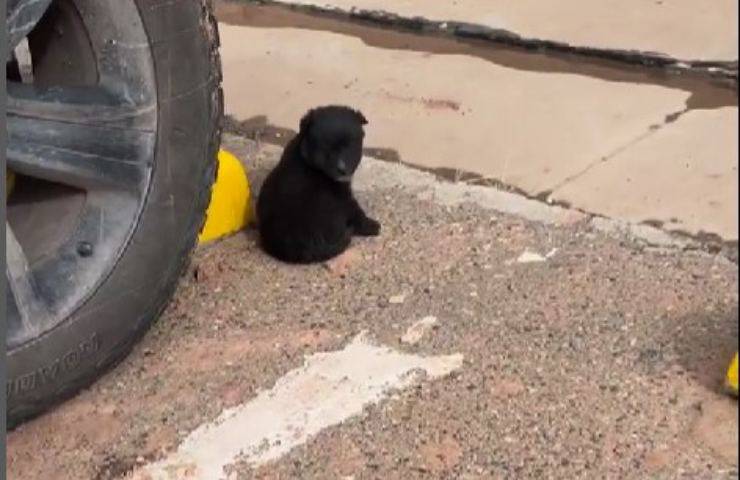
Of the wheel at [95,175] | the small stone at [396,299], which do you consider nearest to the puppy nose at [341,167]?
the small stone at [396,299]

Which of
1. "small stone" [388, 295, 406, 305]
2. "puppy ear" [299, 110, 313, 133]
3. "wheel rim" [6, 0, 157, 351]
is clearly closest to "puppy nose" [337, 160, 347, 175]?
"puppy ear" [299, 110, 313, 133]

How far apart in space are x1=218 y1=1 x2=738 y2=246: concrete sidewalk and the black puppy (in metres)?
0.55

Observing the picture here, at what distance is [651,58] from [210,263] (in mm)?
2497

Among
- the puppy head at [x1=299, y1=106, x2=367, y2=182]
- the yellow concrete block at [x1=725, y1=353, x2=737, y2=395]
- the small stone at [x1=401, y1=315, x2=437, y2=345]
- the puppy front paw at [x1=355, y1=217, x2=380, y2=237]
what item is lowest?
the small stone at [x1=401, y1=315, x2=437, y2=345]

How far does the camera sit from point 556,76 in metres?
5.64

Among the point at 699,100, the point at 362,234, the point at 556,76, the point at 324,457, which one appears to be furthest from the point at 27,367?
the point at 556,76

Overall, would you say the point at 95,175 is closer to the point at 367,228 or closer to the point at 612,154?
the point at 367,228

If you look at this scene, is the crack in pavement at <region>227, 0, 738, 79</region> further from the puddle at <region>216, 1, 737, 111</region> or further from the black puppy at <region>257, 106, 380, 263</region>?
the black puppy at <region>257, 106, 380, 263</region>

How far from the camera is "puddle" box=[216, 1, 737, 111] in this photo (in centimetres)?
554

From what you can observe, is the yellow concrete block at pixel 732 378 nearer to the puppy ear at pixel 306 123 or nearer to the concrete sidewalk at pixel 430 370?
the concrete sidewalk at pixel 430 370

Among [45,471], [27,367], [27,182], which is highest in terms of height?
[27,182]

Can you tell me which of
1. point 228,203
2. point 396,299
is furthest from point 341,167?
point 396,299

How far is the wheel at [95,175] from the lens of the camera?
10.1 ft

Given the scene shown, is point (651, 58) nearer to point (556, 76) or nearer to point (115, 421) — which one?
point (556, 76)
